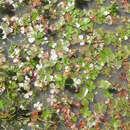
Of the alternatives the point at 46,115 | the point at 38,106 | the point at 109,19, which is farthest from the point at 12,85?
the point at 109,19

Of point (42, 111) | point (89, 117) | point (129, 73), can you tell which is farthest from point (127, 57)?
point (42, 111)

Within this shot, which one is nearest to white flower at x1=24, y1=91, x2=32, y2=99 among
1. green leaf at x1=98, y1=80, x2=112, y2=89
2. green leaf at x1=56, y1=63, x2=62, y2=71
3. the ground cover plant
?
the ground cover plant

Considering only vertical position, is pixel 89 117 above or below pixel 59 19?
below

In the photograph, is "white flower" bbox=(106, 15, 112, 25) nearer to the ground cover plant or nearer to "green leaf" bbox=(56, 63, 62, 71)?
the ground cover plant

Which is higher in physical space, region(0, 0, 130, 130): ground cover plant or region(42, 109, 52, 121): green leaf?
region(0, 0, 130, 130): ground cover plant

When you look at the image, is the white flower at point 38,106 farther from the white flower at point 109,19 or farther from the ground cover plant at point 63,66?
the white flower at point 109,19

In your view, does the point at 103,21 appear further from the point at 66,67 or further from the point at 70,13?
the point at 66,67

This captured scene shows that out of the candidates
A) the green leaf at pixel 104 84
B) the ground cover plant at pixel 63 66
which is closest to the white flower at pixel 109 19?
the ground cover plant at pixel 63 66

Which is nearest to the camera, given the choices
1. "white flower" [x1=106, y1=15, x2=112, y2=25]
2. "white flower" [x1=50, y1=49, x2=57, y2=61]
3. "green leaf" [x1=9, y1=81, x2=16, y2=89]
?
"green leaf" [x1=9, y1=81, x2=16, y2=89]
